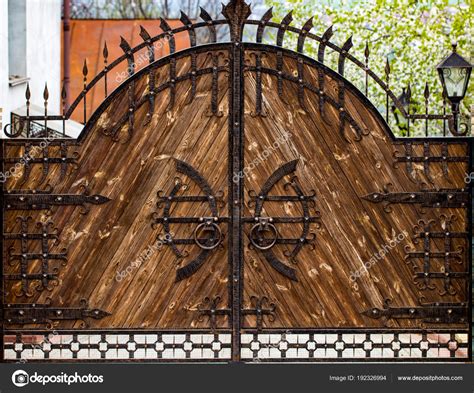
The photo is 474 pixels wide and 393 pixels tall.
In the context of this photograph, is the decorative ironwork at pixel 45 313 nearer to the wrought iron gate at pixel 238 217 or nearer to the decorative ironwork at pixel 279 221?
the wrought iron gate at pixel 238 217

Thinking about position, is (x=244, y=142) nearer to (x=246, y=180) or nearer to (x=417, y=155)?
(x=246, y=180)

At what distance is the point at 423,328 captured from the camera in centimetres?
859

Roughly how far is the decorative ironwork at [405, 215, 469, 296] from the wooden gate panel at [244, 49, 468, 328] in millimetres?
19

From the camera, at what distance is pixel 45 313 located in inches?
336

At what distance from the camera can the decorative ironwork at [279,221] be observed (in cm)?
852

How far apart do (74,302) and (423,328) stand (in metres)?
2.86

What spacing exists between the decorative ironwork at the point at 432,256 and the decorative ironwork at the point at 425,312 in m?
0.12

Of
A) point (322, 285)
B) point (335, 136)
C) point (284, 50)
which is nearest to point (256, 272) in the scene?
point (322, 285)

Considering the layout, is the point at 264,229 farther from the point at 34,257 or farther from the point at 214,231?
the point at 34,257

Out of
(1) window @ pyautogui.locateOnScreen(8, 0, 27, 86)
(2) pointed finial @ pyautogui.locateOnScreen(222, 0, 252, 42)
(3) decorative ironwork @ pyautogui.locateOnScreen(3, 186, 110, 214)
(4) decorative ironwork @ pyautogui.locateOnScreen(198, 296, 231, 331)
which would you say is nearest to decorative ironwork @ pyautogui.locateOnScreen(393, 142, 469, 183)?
(2) pointed finial @ pyautogui.locateOnScreen(222, 0, 252, 42)

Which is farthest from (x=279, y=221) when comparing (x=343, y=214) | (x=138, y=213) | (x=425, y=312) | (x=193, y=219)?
(x=425, y=312)

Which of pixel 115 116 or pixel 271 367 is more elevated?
pixel 115 116

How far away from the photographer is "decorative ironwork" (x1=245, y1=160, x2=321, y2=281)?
8.52 meters

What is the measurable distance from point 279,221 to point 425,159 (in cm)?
129
